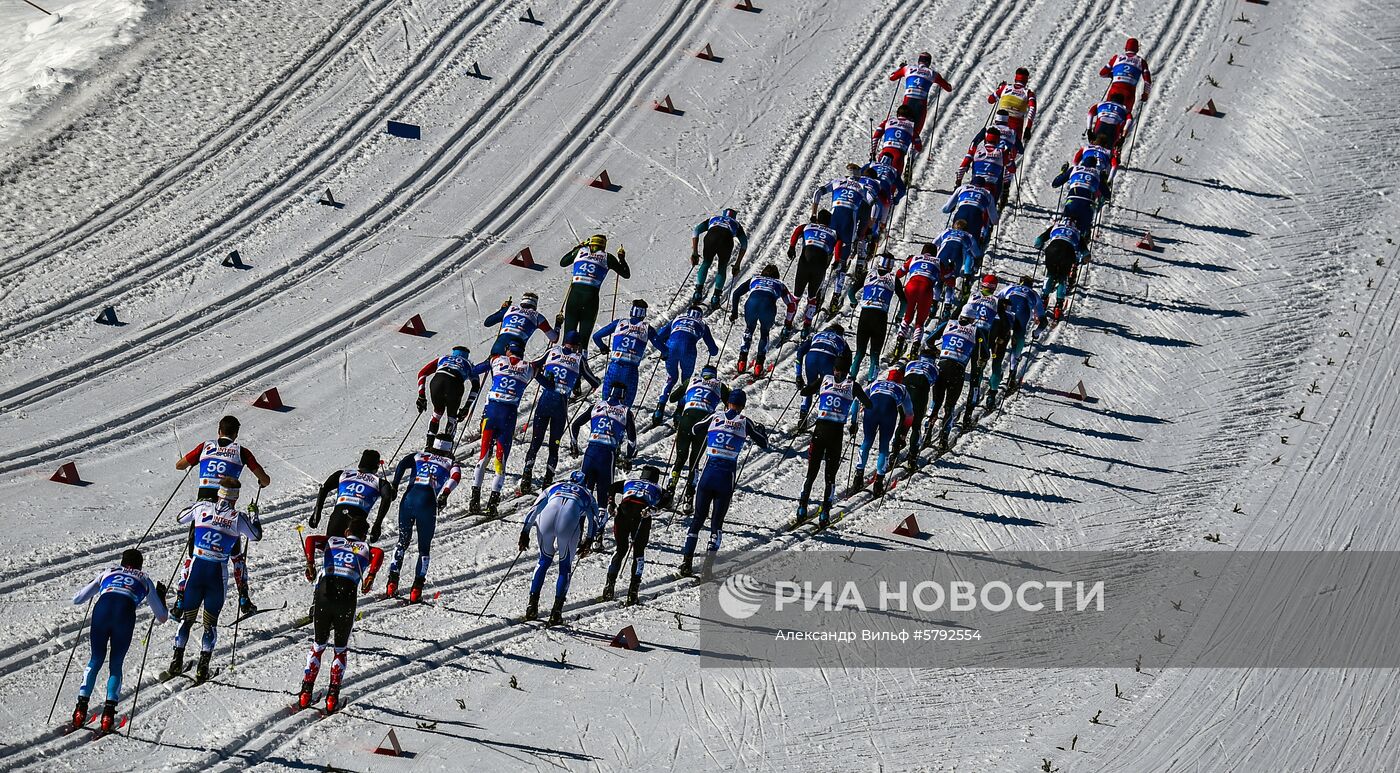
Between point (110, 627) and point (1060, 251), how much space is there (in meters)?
13.7

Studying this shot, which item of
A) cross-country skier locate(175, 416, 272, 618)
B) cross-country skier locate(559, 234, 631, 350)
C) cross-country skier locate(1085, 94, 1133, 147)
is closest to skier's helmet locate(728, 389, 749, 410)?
cross-country skier locate(559, 234, 631, 350)

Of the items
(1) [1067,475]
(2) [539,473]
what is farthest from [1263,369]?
(2) [539,473]

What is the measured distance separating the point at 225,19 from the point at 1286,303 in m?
18.3

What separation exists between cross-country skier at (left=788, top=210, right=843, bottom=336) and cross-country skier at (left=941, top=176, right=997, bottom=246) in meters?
1.89

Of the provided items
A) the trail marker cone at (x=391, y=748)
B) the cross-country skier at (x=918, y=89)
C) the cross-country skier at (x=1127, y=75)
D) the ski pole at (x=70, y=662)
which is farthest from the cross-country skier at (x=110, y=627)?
the cross-country skier at (x=1127, y=75)

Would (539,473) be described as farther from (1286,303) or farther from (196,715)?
(1286,303)

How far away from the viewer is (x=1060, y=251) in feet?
79.0

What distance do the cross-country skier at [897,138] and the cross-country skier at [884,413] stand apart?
6.53m

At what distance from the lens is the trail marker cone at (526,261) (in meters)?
25.7

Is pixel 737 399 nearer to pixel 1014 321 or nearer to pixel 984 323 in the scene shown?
pixel 984 323

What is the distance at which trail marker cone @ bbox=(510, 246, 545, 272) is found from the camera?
25703 mm

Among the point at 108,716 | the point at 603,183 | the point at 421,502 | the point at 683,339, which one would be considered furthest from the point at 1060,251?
the point at 108,716

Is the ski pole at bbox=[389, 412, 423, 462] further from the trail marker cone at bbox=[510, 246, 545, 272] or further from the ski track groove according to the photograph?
the ski track groove

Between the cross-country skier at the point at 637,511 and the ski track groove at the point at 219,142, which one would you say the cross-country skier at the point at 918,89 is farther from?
the cross-country skier at the point at 637,511
